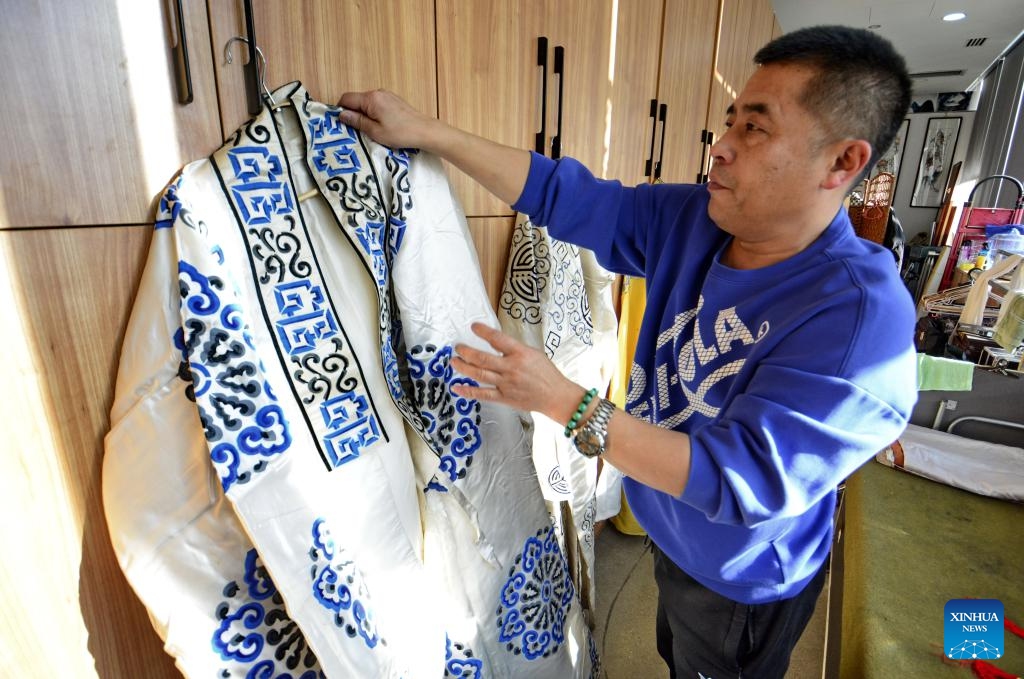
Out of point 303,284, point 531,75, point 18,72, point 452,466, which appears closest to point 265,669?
point 452,466

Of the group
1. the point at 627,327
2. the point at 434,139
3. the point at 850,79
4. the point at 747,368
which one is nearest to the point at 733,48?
the point at 627,327

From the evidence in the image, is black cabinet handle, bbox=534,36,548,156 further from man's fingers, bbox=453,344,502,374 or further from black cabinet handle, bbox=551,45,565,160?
man's fingers, bbox=453,344,502,374

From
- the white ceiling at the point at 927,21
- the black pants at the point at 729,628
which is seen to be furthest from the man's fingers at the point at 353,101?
the white ceiling at the point at 927,21

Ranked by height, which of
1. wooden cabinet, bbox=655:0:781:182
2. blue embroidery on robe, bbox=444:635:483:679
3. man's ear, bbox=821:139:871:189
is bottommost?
blue embroidery on robe, bbox=444:635:483:679

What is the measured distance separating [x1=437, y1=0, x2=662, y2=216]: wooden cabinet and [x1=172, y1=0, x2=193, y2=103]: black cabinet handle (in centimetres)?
45

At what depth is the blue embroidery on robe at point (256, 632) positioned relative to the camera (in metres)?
0.65

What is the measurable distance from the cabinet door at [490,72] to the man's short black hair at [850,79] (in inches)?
Result: 21.7

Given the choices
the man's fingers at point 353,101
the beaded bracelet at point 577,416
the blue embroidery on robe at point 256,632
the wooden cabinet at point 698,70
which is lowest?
the blue embroidery on robe at point 256,632

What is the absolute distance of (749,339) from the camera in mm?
755

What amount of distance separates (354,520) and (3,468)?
371 millimetres

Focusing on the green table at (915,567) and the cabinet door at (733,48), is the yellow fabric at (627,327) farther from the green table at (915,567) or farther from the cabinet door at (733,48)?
the cabinet door at (733,48)

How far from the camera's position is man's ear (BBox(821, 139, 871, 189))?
0.70 metres

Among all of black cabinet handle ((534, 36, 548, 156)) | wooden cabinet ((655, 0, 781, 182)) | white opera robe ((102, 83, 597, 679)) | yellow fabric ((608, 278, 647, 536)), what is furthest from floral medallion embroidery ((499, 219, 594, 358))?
wooden cabinet ((655, 0, 781, 182))

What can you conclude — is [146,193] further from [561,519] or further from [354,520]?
[561,519]
